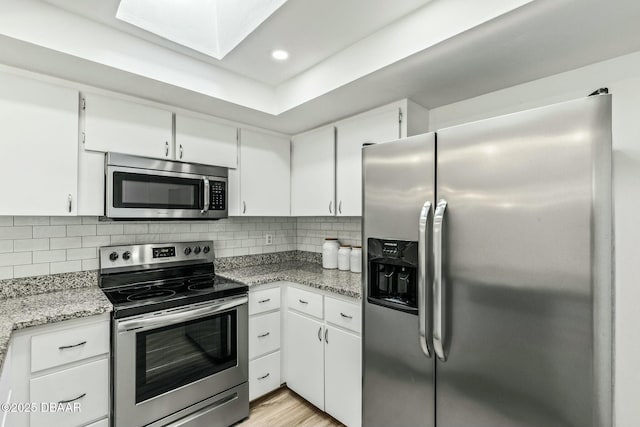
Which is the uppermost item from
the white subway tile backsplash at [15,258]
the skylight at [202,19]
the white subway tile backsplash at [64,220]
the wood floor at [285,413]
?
the skylight at [202,19]

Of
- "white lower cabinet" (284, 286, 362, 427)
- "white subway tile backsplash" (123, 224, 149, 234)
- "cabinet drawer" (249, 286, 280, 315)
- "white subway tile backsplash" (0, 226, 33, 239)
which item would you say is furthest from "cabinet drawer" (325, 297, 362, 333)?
"white subway tile backsplash" (0, 226, 33, 239)

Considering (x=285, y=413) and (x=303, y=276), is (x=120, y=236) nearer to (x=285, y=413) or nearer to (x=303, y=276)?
(x=303, y=276)

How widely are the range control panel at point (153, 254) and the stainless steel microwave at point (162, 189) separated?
367mm

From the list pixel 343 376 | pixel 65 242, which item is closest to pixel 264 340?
pixel 343 376

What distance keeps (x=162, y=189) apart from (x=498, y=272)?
1.98 metres

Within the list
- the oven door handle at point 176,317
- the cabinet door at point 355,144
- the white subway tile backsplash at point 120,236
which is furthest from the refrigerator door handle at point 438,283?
the white subway tile backsplash at point 120,236

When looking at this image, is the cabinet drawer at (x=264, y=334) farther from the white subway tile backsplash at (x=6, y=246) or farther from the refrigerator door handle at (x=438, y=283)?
the white subway tile backsplash at (x=6, y=246)

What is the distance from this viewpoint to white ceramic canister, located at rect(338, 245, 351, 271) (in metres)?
2.64

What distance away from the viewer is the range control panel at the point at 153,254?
212 centimetres

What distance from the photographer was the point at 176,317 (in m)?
1.82

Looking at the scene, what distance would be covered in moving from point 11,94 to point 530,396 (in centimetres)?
271

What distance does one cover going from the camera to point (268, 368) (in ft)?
7.64

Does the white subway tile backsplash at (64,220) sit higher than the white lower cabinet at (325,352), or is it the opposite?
the white subway tile backsplash at (64,220)

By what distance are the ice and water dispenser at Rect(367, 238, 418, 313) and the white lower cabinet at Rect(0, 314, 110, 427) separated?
1442mm
